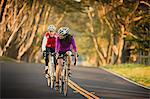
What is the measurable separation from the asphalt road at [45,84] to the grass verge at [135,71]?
0.24 m

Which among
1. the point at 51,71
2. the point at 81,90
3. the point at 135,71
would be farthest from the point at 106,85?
the point at 51,71

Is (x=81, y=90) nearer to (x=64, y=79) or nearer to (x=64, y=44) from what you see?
(x=64, y=79)

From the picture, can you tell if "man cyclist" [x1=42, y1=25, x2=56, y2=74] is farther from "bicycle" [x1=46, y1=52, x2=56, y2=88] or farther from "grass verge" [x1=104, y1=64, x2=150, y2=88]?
"grass verge" [x1=104, y1=64, x2=150, y2=88]

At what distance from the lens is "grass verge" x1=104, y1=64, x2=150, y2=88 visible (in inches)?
358

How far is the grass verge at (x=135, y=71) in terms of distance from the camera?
909cm

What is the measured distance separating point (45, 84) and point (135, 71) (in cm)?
228

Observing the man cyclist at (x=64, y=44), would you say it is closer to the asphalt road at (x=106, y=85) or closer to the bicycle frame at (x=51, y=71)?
the bicycle frame at (x=51, y=71)

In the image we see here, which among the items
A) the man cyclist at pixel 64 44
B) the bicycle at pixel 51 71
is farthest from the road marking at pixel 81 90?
the man cyclist at pixel 64 44

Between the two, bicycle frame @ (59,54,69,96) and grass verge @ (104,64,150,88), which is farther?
grass verge @ (104,64,150,88)

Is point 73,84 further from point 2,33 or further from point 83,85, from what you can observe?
point 2,33

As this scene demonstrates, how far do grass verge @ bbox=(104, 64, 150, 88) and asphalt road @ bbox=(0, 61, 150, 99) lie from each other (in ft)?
0.80

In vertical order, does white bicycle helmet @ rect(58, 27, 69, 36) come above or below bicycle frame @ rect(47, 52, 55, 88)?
above

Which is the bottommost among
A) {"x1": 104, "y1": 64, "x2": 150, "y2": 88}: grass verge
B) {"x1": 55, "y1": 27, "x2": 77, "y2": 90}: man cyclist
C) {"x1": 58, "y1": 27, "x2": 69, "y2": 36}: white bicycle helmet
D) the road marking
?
the road marking

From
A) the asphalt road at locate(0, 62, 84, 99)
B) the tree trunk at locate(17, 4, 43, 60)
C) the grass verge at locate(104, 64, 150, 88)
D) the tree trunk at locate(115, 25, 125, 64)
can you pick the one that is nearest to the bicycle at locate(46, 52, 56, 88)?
the asphalt road at locate(0, 62, 84, 99)
